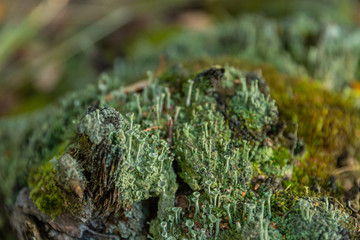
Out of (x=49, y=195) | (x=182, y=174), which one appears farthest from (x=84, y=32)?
(x=182, y=174)

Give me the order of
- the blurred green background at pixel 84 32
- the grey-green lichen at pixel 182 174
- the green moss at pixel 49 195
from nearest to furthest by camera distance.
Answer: the grey-green lichen at pixel 182 174 < the green moss at pixel 49 195 < the blurred green background at pixel 84 32

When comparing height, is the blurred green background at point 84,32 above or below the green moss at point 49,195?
above

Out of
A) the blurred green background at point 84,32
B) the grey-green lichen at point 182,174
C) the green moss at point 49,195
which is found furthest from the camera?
the blurred green background at point 84,32

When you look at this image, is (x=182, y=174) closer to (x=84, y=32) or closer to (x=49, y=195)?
(x=49, y=195)

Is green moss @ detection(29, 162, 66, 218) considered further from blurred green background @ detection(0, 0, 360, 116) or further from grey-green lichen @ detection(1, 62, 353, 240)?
blurred green background @ detection(0, 0, 360, 116)

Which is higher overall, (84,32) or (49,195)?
(84,32)

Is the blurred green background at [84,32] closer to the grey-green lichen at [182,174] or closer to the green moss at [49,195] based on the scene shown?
the green moss at [49,195]

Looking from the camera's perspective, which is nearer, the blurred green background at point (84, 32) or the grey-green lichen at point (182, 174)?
the grey-green lichen at point (182, 174)

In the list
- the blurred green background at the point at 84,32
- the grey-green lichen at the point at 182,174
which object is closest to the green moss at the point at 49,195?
the grey-green lichen at the point at 182,174

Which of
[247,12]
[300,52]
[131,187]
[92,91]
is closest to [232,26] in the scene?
[300,52]
